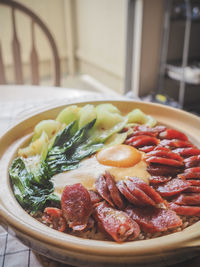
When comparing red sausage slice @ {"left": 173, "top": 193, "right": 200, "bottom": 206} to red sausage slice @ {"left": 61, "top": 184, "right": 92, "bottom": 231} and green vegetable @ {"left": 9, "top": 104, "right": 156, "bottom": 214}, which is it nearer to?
red sausage slice @ {"left": 61, "top": 184, "right": 92, "bottom": 231}

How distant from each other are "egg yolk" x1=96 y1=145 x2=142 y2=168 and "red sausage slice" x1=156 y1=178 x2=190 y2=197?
0.17m

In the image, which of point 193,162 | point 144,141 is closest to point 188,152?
point 193,162

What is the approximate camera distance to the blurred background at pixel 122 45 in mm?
3279

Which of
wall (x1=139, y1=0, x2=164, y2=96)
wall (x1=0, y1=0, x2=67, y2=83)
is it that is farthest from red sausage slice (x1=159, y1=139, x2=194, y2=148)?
wall (x1=0, y1=0, x2=67, y2=83)

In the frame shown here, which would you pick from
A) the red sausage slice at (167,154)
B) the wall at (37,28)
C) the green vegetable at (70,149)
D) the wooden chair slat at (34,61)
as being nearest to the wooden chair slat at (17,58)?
the wooden chair slat at (34,61)

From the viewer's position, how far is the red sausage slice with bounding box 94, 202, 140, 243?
68 centimetres

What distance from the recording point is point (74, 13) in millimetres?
5133

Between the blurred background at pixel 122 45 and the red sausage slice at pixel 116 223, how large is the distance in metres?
1.82

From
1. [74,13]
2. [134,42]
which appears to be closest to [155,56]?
[134,42]

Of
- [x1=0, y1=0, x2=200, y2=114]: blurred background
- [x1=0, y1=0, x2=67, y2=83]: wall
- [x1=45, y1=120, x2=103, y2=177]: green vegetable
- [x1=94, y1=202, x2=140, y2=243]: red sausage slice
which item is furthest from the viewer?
[x1=0, y1=0, x2=67, y2=83]: wall

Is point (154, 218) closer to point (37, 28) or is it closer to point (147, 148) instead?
point (147, 148)

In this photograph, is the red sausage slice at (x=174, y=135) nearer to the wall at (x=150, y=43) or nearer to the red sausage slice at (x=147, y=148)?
the red sausage slice at (x=147, y=148)

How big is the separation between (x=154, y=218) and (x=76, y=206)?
0.23 meters

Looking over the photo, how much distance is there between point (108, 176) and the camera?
90cm
